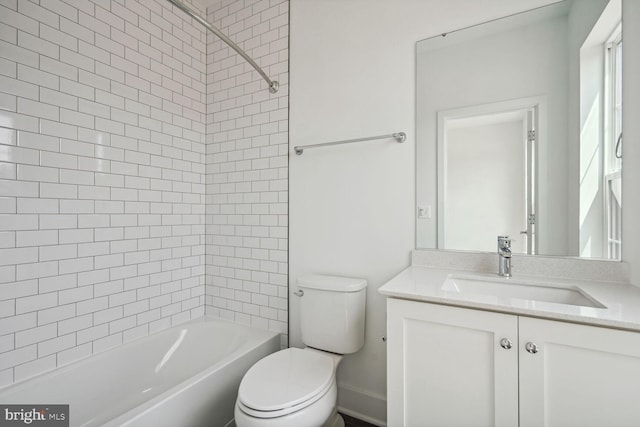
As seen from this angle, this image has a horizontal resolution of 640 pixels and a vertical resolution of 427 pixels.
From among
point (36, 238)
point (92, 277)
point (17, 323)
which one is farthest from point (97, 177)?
point (17, 323)

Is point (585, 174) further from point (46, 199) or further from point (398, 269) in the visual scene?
point (46, 199)

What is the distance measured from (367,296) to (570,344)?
3.15 ft

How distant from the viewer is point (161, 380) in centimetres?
182

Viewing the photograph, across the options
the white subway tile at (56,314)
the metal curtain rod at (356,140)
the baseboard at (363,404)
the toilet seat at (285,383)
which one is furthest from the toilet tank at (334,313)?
the white subway tile at (56,314)

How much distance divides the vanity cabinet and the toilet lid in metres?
0.34

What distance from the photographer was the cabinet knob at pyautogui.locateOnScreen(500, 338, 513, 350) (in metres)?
0.94

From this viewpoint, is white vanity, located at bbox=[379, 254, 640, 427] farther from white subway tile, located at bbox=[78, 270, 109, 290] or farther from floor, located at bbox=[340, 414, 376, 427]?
white subway tile, located at bbox=[78, 270, 109, 290]

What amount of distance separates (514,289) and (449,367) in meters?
0.49

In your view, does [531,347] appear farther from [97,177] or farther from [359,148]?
[97,177]

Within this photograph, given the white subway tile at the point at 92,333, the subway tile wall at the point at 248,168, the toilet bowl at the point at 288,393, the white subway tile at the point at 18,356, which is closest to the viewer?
the toilet bowl at the point at 288,393

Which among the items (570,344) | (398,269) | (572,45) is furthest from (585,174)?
(398,269)

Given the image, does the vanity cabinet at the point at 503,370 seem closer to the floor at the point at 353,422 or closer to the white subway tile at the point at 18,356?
the floor at the point at 353,422

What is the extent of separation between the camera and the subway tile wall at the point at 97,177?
54.1 inches

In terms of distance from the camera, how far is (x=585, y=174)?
4.19ft
